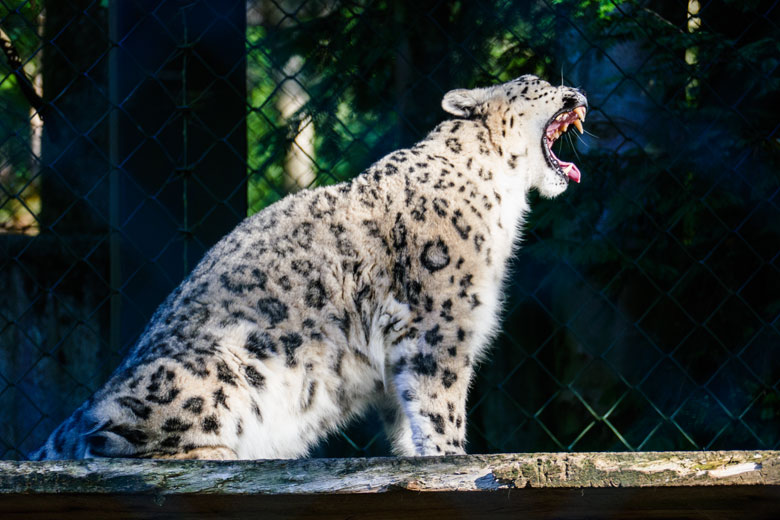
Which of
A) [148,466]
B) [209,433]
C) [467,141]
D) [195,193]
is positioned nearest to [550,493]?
[148,466]

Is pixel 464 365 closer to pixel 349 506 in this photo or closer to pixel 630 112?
pixel 349 506

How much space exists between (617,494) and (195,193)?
2189 mm

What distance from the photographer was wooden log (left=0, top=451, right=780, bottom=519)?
1.21m

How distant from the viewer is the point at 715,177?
3525 millimetres

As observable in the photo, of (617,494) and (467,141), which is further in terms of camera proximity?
(467,141)

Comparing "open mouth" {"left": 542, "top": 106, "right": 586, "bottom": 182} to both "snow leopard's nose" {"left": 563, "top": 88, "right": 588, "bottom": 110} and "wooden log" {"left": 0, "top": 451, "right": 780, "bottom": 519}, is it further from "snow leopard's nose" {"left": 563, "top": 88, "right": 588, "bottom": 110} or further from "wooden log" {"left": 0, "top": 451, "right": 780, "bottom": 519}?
"wooden log" {"left": 0, "top": 451, "right": 780, "bottom": 519}

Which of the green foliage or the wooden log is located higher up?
the green foliage

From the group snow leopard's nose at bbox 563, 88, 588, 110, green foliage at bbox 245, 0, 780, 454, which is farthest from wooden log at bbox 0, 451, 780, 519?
green foliage at bbox 245, 0, 780, 454

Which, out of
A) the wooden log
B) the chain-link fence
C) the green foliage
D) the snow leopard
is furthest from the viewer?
the green foliage

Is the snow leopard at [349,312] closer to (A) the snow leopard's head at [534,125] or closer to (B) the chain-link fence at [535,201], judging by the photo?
(A) the snow leopard's head at [534,125]

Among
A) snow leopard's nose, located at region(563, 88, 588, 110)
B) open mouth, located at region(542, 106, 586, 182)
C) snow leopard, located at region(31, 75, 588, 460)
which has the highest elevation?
snow leopard's nose, located at region(563, 88, 588, 110)

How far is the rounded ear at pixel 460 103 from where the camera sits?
2973 mm

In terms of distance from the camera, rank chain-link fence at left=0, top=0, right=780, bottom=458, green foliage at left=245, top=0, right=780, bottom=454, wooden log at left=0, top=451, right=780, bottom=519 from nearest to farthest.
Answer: wooden log at left=0, top=451, right=780, bottom=519 < chain-link fence at left=0, top=0, right=780, bottom=458 < green foliage at left=245, top=0, right=780, bottom=454

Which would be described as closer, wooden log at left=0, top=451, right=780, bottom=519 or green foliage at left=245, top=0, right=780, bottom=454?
wooden log at left=0, top=451, right=780, bottom=519
